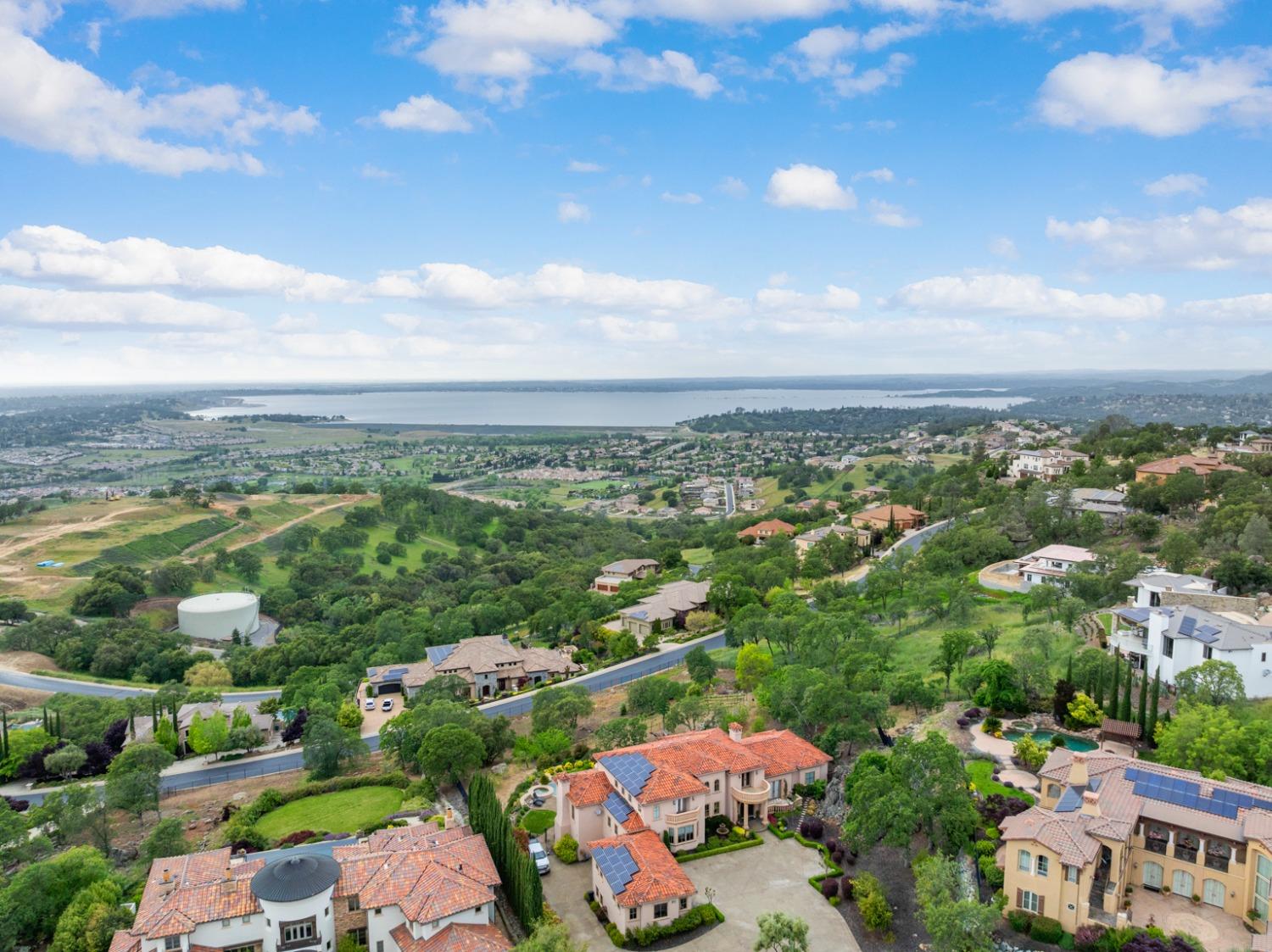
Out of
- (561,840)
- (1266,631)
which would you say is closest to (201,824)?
(561,840)

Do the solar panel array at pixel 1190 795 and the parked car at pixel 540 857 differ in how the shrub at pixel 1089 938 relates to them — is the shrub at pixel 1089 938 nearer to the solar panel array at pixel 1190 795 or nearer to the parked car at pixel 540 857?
the solar panel array at pixel 1190 795

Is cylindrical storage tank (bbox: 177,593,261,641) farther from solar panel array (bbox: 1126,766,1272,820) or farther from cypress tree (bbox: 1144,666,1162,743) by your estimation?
solar panel array (bbox: 1126,766,1272,820)

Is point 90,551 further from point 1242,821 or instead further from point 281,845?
point 1242,821

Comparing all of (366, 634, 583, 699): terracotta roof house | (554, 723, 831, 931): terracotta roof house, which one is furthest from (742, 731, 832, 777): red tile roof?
(366, 634, 583, 699): terracotta roof house

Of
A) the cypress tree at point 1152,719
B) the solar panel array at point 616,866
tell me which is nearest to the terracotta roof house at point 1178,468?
Result: the cypress tree at point 1152,719

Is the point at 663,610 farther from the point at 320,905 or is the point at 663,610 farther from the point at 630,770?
the point at 320,905

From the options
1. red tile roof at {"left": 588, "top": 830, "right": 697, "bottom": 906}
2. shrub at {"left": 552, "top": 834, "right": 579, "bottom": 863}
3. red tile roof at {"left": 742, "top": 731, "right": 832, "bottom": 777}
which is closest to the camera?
red tile roof at {"left": 588, "top": 830, "right": 697, "bottom": 906}
